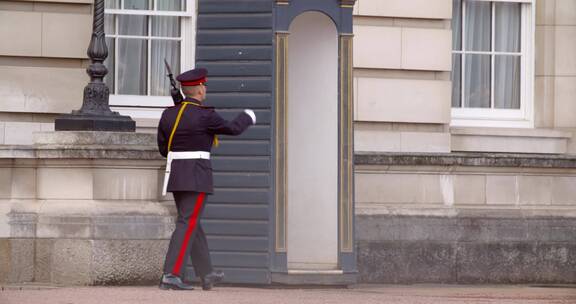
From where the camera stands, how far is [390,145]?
15.5m

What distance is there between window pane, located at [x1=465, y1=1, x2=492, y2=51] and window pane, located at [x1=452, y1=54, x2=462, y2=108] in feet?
0.59

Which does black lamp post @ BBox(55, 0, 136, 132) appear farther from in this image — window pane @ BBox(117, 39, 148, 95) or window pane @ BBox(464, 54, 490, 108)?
window pane @ BBox(464, 54, 490, 108)

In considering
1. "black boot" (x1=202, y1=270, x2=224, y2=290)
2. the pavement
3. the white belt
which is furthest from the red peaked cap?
the pavement

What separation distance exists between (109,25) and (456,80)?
3.50m

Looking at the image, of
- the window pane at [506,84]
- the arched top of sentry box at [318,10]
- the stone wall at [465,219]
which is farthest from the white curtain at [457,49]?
the arched top of sentry box at [318,10]

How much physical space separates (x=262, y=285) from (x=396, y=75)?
338 cm

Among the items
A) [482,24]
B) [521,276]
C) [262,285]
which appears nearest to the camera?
[262,285]

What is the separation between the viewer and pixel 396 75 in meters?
15.6

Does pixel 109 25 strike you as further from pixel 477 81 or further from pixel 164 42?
pixel 477 81

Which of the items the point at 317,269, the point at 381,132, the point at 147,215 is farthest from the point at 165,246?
the point at 381,132

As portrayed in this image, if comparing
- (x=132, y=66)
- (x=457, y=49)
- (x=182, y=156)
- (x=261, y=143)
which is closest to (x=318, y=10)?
(x=261, y=143)

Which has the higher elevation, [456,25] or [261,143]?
[456,25]

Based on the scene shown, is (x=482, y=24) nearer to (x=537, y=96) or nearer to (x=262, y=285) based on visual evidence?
(x=537, y=96)

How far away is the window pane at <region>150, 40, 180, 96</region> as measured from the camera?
1532cm
